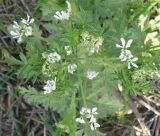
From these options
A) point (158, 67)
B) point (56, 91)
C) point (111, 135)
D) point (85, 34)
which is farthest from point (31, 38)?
point (111, 135)

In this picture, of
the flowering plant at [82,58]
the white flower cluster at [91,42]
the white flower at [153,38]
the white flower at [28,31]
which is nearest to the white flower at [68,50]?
the flowering plant at [82,58]

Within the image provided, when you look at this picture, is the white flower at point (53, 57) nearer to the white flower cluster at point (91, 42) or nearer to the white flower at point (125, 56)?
the white flower cluster at point (91, 42)

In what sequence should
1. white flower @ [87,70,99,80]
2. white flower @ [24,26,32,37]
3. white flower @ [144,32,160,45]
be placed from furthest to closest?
white flower @ [144,32,160,45] < white flower @ [87,70,99,80] < white flower @ [24,26,32,37]

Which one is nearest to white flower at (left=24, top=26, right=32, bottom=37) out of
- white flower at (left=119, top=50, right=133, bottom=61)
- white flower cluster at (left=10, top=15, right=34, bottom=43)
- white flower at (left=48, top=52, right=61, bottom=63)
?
white flower cluster at (left=10, top=15, right=34, bottom=43)

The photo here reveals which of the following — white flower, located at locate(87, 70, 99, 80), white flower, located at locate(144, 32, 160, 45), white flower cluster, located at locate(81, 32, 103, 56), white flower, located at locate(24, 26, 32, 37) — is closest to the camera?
white flower cluster, located at locate(81, 32, 103, 56)

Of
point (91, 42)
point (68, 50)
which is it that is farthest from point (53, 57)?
point (91, 42)

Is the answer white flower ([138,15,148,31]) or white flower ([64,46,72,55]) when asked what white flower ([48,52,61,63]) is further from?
white flower ([138,15,148,31])

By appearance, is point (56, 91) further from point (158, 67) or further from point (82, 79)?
point (158, 67)

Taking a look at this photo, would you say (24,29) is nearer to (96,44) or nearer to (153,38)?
(96,44)
